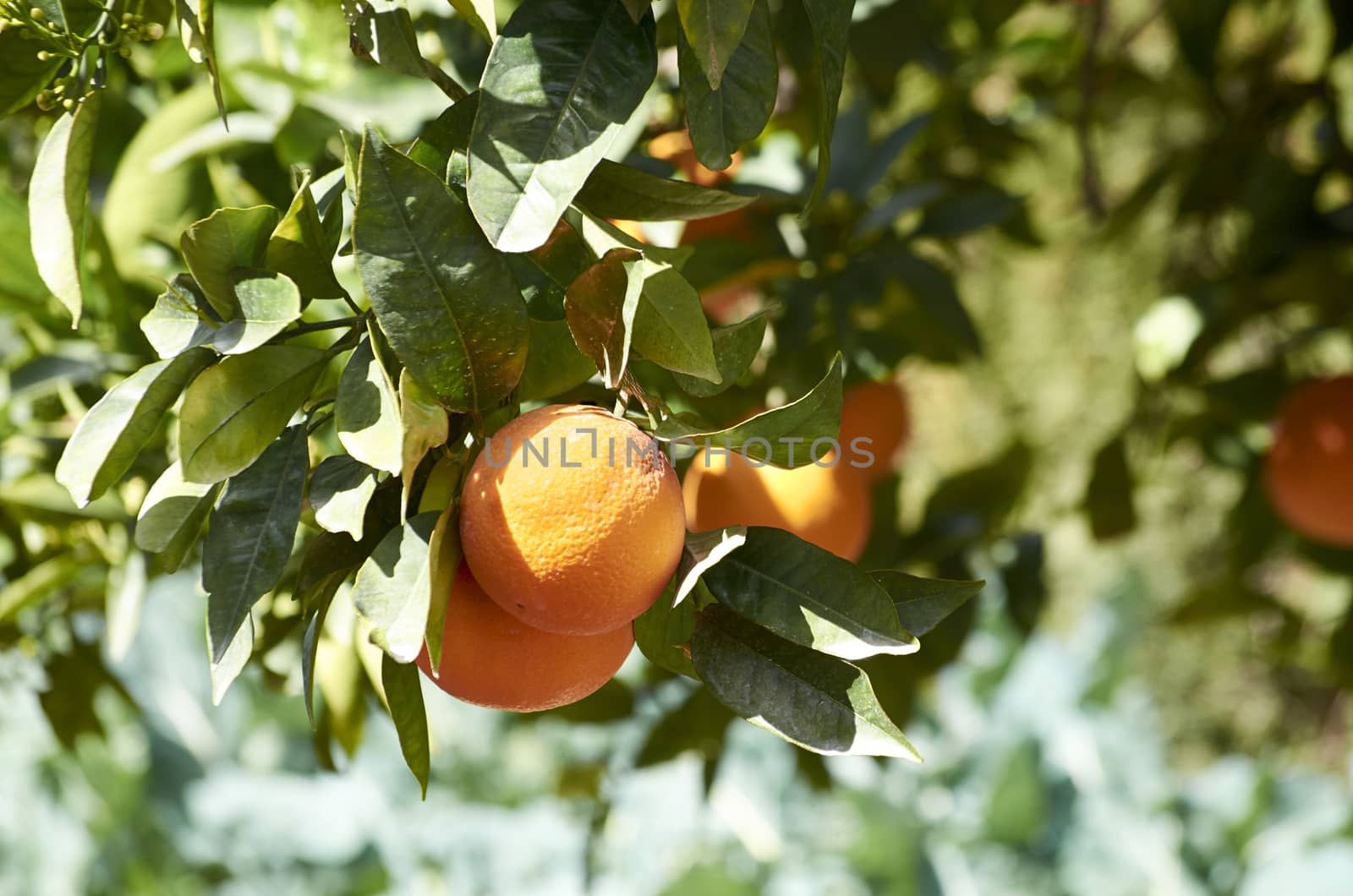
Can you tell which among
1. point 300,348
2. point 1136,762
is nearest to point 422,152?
point 300,348

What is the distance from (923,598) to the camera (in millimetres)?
365

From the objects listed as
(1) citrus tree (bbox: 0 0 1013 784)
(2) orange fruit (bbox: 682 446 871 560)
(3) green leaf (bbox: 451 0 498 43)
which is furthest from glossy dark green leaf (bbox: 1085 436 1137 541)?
(3) green leaf (bbox: 451 0 498 43)

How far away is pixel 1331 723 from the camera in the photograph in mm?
2354

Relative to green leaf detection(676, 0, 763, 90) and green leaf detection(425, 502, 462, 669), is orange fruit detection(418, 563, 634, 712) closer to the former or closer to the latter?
green leaf detection(425, 502, 462, 669)

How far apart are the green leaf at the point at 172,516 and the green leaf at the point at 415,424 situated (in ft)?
0.23

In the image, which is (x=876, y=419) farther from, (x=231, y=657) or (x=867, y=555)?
(x=231, y=657)

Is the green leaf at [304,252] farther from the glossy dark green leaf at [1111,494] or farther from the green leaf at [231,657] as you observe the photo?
the glossy dark green leaf at [1111,494]

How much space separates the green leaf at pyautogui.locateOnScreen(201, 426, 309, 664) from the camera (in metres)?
0.34

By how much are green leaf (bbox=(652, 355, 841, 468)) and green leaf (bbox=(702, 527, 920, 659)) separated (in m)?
A: 0.02

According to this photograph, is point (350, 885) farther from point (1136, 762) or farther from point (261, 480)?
point (261, 480)

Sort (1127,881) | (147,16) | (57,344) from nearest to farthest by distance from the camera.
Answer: (147,16) → (57,344) → (1127,881)

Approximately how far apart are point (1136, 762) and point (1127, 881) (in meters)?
0.19

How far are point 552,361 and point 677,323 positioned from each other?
0.26ft

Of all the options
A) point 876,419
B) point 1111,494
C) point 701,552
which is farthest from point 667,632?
point 1111,494
